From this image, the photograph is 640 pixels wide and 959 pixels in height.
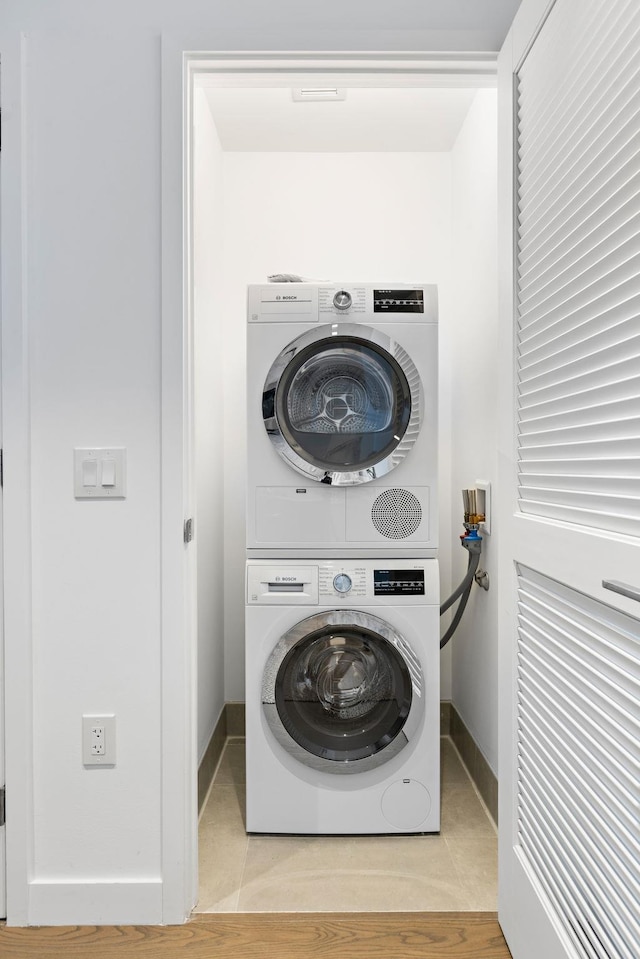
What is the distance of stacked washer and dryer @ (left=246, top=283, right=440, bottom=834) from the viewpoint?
205 centimetres

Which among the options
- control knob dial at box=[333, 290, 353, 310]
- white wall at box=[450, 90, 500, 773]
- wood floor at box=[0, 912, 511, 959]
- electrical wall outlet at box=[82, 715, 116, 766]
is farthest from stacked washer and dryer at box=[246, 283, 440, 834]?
electrical wall outlet at box=[82, 715, 116, 766]

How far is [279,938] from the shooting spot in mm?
1614

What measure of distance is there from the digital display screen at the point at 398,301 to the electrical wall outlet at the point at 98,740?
1.42 metres

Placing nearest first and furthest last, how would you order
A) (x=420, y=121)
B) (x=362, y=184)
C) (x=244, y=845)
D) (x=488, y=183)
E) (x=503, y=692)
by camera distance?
(x=503, y=692), (x=244, y=845), (x=488, y=183), (x=420, y=121), (x=362, y=184)

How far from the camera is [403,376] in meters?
2.09

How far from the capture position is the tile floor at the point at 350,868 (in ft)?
5.75

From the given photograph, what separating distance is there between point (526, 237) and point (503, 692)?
1045mm

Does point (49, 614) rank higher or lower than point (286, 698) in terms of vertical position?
higher

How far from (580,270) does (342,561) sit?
1.20 metres

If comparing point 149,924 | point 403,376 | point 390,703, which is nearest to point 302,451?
point 403,376

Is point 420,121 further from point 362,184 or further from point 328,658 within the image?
point 328,658

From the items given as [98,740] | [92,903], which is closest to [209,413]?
[98,740]

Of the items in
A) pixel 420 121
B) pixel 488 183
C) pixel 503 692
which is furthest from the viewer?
pixel 420 121

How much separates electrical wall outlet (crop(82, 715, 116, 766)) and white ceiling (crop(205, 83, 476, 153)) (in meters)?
2.07
